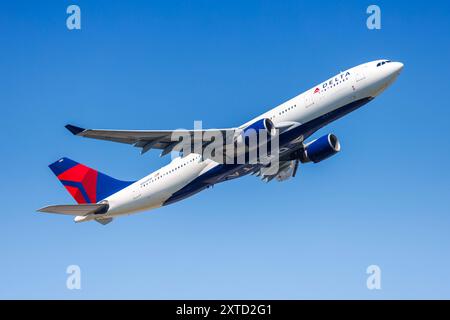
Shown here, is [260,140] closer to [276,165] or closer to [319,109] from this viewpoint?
[319,109]

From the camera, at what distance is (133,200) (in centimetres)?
4200

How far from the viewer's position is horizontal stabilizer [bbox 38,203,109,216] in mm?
40156

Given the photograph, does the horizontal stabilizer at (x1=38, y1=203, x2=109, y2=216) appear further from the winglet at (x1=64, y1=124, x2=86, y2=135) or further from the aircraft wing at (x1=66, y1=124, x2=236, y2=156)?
the winglet at (x1=64, y1=124, x2=86, y2=135)

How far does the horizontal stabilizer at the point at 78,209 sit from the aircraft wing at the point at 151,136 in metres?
5.36

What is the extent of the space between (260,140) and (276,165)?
20.6 feet

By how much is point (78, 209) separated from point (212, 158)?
8224 mm

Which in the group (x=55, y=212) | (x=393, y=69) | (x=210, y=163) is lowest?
(x=55, y=212)

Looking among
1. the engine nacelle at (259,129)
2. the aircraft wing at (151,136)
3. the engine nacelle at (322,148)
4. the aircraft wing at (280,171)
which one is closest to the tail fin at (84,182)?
the aircraft wing at (151,136)

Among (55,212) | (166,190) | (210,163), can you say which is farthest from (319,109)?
(55,212)

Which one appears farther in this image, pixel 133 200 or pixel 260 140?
pixel 133 200

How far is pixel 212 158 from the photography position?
131ft

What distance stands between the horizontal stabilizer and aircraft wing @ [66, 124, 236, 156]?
5361mm

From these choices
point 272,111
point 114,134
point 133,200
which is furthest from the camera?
point 133,200

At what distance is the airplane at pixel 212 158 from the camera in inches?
1486
